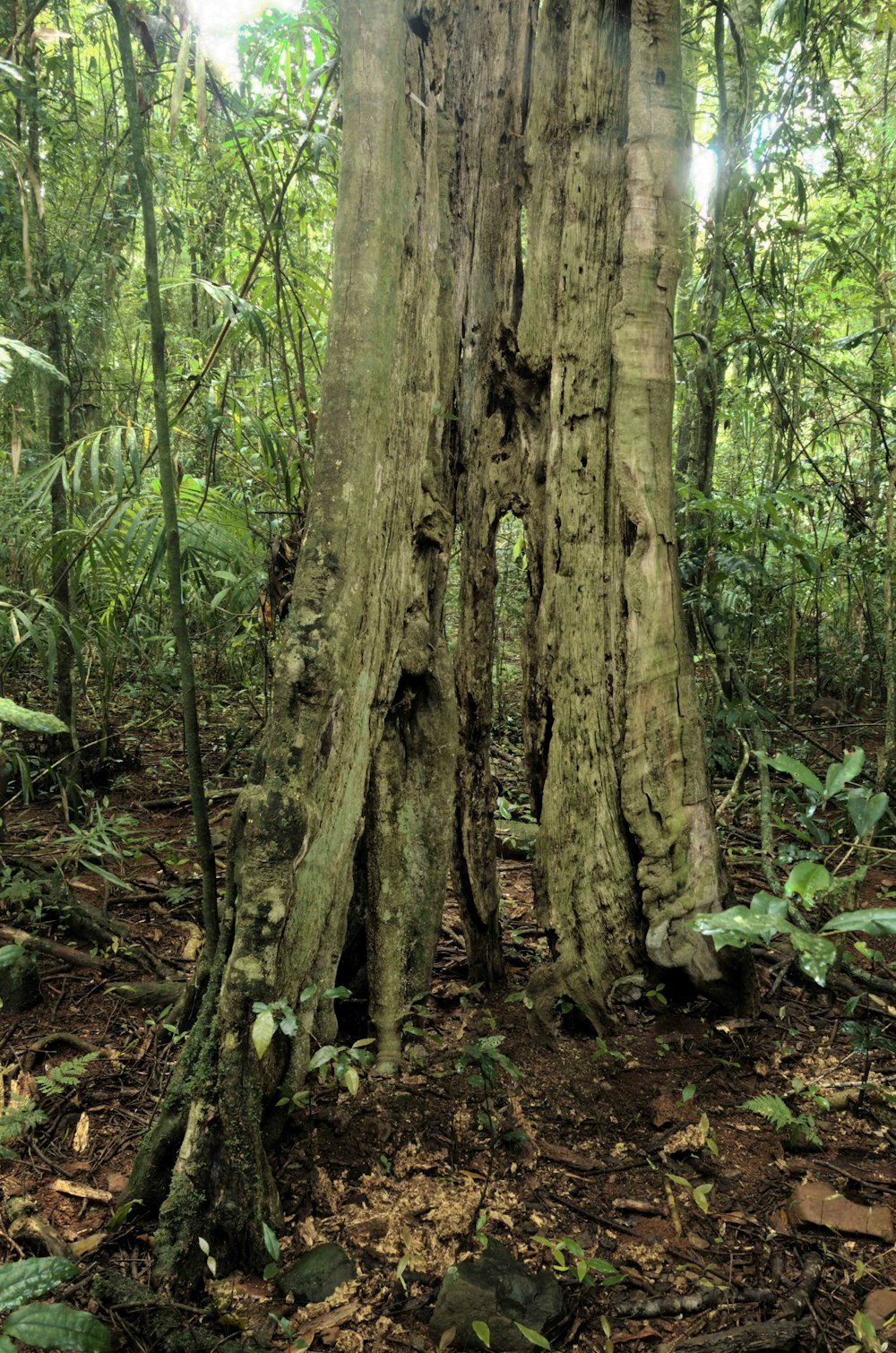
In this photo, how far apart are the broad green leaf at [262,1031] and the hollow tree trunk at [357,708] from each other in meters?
0.14

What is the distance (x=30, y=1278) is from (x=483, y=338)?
2678 mm

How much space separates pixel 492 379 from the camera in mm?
2824

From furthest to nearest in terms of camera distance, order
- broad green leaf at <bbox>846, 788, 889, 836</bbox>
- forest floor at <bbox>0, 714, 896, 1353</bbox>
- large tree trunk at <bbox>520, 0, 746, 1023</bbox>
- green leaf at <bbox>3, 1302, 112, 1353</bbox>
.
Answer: large tree trunk at <bbox>520, 0, 746, 1023</bbox> < broad green leaf at <bbox>846, 788, 889, 836</bbox> < forest floor at <bbox>0, 714, 896, 1353</bbox> < green leaf at <bbox>3, 1302, 112, 1353</bbox>

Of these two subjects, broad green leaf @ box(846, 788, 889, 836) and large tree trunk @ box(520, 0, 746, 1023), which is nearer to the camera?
broad green leaf @ box(846, 788, 889, 836)

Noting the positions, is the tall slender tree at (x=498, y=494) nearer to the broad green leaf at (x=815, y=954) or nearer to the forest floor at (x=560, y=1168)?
the forest floor at (x=560, y=1168)

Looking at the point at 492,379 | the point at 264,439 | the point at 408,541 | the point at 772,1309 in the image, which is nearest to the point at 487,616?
the point at 408,541

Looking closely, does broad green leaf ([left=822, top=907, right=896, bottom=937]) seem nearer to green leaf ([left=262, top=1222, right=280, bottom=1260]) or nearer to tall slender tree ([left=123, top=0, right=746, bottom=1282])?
tall slender tree ([left=123, top=0, right=746, bottom=1282])

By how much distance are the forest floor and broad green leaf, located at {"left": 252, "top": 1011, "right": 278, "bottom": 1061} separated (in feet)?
1.53

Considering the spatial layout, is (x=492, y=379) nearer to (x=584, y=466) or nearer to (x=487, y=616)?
(x=584, y=466)

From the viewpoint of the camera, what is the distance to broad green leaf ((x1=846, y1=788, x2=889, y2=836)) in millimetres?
2018

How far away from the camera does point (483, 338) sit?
2.82 metres

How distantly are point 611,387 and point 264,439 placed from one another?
52.7 inches

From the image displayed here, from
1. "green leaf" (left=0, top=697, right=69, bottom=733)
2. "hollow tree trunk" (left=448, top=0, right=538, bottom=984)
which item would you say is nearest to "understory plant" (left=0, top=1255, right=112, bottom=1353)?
"green leaf" (left=0, top=697, right=69, bottom=733)

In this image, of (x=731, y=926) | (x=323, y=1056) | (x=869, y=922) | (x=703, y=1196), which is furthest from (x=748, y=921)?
→ (x=323, y=1056)
